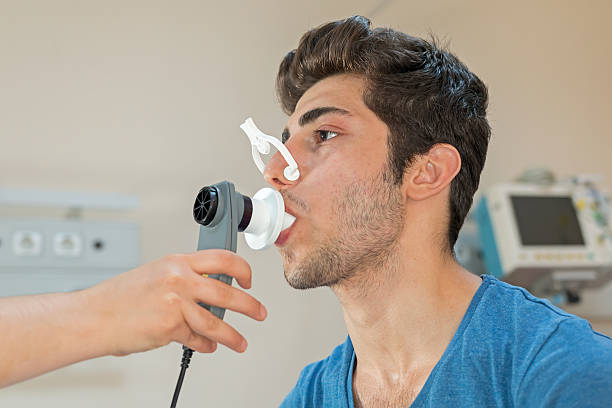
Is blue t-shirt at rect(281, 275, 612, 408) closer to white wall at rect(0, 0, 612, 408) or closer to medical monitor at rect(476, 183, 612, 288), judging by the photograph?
white wall at rect(0, 0, 612, 408)

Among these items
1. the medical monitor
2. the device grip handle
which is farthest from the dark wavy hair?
the medical monitor

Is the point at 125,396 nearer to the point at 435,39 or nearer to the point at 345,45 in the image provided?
the point at 345,45

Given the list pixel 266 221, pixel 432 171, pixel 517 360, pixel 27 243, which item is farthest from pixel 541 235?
pixel 27 243

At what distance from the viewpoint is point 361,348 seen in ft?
4.47

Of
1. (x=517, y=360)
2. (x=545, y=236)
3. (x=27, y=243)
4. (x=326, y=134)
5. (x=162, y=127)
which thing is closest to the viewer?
(x=517, y=360)

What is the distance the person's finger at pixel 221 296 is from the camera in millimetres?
869

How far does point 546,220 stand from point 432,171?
131cm

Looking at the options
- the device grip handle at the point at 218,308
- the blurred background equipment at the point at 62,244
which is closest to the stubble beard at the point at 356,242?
the device grip handle at the point at 218,308

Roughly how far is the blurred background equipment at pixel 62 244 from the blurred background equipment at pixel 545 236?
1.31 metres

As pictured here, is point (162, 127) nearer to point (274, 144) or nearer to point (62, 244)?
point (62, 244)

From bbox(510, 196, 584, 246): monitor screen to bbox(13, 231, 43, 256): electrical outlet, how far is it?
167cm

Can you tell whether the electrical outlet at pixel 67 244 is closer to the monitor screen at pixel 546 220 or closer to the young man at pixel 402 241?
the young man at pixel 402 241

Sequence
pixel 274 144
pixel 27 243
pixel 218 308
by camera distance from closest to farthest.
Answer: pixel 218 308, pixel 274 144, pixel 27 243

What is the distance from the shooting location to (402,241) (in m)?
1.33
